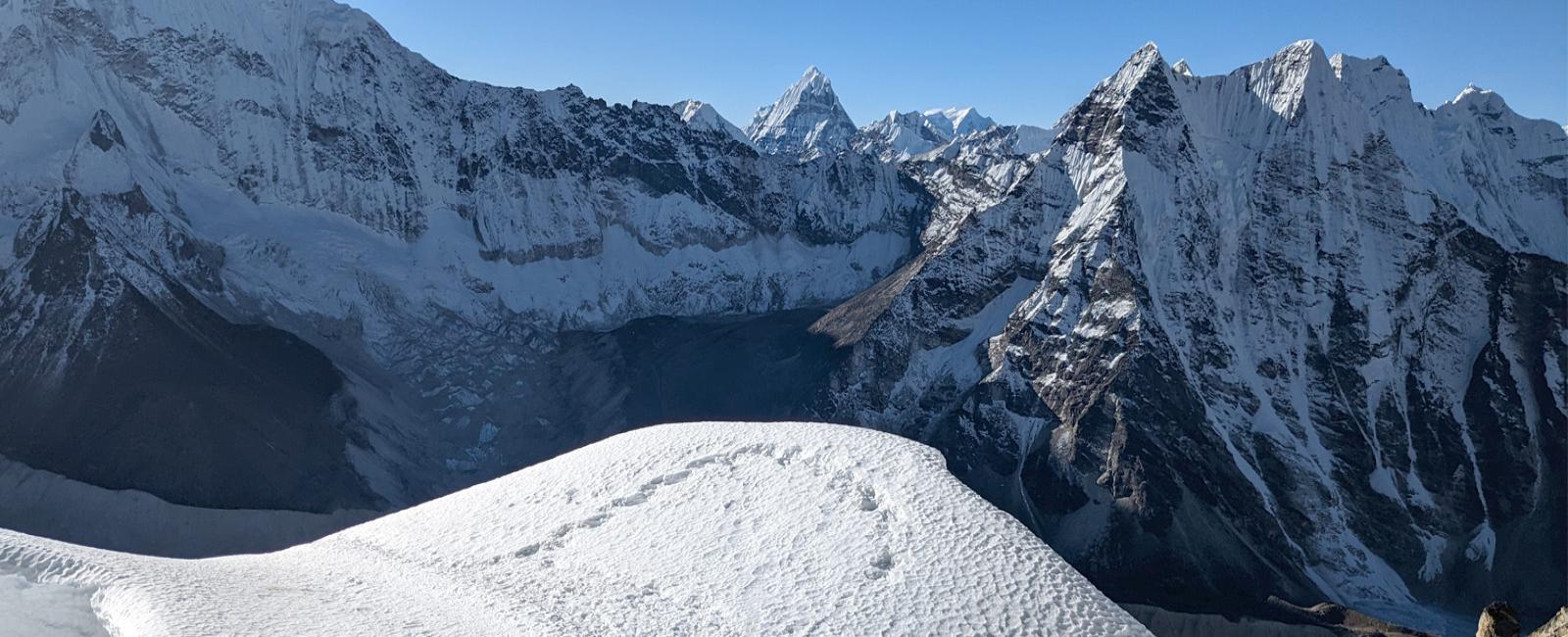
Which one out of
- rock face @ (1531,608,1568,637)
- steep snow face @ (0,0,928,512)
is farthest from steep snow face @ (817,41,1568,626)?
rock face @ (1531,608,1568,637)

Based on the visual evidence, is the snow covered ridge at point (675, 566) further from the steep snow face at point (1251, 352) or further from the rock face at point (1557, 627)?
the steep snow face at point (1251, 352)

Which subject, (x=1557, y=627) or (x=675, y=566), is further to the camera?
(x=675, y=566)

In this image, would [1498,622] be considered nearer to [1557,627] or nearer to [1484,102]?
[1557,627]

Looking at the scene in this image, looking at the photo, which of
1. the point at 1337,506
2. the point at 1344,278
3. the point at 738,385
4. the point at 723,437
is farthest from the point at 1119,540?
the point at 723,437

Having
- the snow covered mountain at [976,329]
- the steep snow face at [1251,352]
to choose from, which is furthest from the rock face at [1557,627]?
the steep snow face at [1251,352]

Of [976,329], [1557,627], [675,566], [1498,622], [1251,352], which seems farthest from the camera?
[976,329]

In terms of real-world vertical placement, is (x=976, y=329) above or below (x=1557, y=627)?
above

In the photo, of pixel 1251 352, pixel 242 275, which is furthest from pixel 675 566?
pixel 242 275
